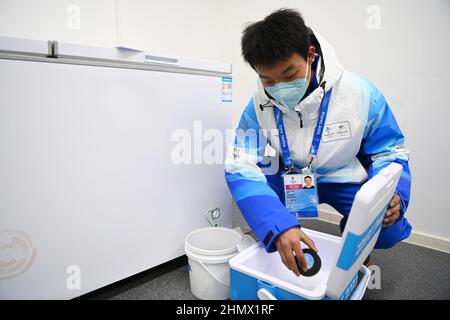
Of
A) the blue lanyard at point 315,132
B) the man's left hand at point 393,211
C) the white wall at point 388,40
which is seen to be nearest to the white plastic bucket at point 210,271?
the blue lanyard at point 315,132

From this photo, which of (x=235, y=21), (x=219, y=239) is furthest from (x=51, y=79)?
(x=235, y=21)

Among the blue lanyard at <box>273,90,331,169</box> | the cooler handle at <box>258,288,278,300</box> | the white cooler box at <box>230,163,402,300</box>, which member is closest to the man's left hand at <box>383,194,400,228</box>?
the white cooler box at <box>230,163,402,300</box>

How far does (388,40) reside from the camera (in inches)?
51.3

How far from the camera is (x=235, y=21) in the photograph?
1.82 meters

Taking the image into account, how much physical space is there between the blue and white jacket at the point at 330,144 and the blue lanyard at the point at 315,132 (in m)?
0.01

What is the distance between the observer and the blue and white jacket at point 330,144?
31.9 inches

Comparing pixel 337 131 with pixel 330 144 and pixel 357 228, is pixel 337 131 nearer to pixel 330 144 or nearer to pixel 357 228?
pixel 330 144

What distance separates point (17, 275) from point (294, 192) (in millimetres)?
864

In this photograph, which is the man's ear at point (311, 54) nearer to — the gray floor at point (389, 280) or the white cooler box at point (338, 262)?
the white cooler box at point (338, 262)

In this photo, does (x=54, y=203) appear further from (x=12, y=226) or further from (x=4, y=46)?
(x=4, y=46)

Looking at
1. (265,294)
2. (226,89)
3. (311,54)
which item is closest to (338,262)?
(265,294)

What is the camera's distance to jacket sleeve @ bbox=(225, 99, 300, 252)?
752mm

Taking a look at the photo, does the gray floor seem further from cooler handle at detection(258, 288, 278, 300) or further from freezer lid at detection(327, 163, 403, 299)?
freezer lid at detection(327, 163, 403, 299)

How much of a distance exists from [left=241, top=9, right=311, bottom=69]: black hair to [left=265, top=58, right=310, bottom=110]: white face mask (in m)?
0.07
